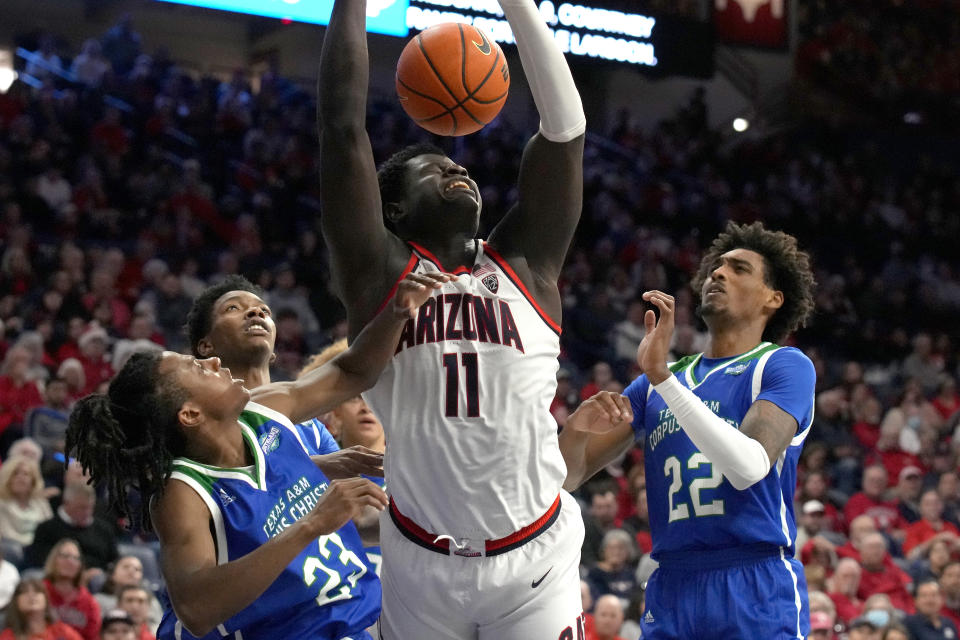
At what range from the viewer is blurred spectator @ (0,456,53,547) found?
737 cm

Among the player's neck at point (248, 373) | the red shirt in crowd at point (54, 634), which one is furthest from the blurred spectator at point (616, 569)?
the player's neck at point (248, 373)

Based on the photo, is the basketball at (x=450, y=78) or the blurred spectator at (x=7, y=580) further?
the blurred spectator at (x=7, y=580)

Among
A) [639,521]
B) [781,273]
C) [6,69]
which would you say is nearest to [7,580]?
[639,521]

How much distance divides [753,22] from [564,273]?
4.58 meters

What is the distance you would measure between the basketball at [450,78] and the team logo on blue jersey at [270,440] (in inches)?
41.5

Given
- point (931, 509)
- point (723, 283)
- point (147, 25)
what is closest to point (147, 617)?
point (723, 283)

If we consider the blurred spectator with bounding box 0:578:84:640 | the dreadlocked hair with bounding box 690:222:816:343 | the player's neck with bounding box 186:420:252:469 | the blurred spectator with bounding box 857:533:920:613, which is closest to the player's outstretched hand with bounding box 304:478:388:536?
the player's neck with bounding box 186:420:252:469

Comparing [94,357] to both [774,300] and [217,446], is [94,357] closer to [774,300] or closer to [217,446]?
[217,446]

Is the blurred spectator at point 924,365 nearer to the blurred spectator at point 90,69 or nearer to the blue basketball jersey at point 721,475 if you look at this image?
the blurred spectator at point 90,69

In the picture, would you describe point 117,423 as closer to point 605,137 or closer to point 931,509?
point 931,509

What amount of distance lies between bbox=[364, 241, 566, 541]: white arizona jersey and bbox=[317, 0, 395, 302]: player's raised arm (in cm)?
15

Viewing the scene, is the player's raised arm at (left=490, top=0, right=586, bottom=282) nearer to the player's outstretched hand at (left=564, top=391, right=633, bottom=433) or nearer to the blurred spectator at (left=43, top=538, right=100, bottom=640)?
the player's outstretched hand at (left=564, top=391, right=633, bottom=433)

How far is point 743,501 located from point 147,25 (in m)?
14.9

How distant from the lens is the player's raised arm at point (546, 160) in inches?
131
